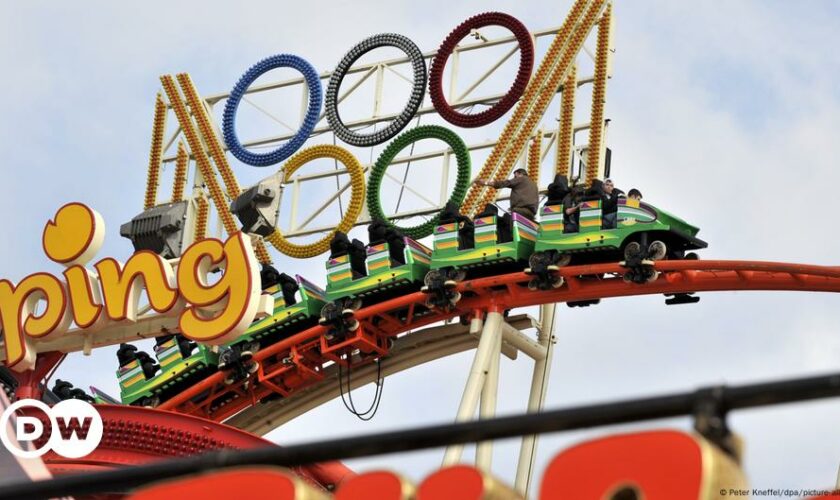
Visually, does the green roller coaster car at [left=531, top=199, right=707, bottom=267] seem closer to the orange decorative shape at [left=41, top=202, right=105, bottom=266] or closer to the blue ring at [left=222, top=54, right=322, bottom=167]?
the orange decorative shape at [left=41, top=202, right=105, bottom=266]

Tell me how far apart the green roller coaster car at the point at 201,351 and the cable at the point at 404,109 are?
151 inches

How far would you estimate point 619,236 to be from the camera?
18609mm

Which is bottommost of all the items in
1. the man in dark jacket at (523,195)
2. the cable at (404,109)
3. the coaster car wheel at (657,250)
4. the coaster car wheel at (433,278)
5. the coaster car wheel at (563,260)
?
the coaster car wheel at (433,278)

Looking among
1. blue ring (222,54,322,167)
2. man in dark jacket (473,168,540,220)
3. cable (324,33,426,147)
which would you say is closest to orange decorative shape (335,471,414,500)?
man in dark jacket (473,168,540,220)

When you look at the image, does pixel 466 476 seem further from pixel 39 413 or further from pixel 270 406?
pixel 270 406

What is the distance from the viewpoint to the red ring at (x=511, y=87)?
76.0ft

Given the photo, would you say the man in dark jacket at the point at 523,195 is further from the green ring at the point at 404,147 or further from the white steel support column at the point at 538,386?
the green ring at the point at 404,147

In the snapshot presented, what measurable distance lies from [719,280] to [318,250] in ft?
→ 22.7

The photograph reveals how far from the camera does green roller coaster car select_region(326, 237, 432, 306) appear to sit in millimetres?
20141

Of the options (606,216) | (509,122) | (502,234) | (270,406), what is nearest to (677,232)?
(606,216)

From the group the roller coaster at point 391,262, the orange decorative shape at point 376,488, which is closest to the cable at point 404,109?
the roller coaster at point 391,262

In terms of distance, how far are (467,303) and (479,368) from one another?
94 cm

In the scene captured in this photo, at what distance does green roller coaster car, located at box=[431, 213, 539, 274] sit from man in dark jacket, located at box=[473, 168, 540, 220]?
2.06ft

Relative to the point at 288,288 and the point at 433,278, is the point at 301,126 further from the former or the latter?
the point at 433,278
